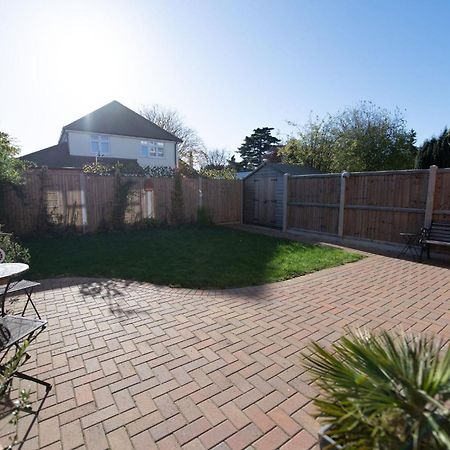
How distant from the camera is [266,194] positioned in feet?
39.3

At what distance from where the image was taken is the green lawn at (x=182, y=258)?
5121 millimetres

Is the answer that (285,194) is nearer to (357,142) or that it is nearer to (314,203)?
(314,203)

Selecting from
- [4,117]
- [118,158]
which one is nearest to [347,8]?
[4,117]

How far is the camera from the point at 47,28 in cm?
481

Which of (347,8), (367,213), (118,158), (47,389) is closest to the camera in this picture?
(47,389)

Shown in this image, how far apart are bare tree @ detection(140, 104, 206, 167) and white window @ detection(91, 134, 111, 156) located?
11480mm

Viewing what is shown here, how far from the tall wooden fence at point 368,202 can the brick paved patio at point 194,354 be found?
9.02ft

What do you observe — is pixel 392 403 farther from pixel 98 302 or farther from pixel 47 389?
pixel 98 302

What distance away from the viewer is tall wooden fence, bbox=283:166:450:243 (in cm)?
668

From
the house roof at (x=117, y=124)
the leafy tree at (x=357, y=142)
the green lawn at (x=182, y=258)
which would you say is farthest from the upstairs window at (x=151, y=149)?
the green lawn at (x=182, y=258)

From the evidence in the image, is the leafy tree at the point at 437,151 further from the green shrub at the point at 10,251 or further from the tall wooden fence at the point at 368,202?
the green shrub at the point at 10,251

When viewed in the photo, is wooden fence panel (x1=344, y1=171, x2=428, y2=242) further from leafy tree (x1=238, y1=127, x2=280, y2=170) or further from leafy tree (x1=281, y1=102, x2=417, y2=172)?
leafy tree (x1=238, y1=127, x2=280, y2=170)

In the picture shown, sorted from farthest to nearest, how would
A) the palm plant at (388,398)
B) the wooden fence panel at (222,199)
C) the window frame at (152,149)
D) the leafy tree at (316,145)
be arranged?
the window frame at (152,149) → the leafy tree at (316,145) → the wooden fence panel at (222,199) → the palm plant at (388,398)

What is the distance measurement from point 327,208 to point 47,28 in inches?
323
